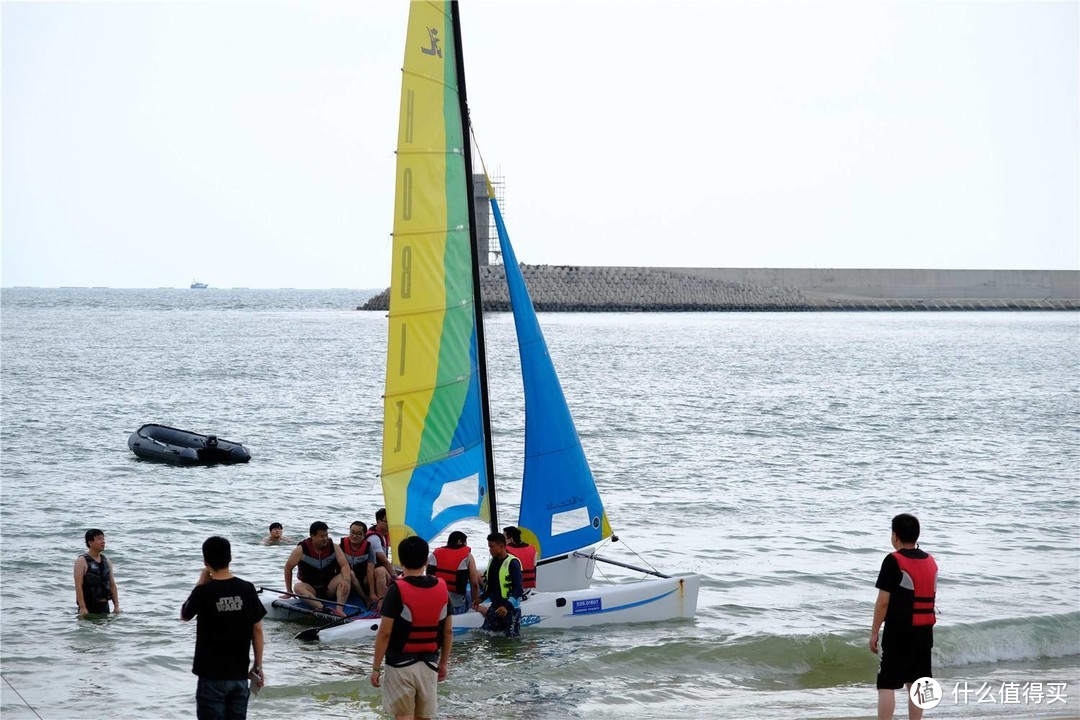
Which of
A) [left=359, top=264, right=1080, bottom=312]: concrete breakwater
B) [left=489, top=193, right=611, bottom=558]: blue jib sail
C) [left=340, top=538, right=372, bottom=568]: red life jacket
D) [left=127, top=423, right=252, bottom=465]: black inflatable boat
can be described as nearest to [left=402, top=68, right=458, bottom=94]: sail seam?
[left=489, top=193, right=611, bottom=558]: blue jib sail

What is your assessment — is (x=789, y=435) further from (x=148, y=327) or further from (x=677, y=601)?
(x=148, y=327)

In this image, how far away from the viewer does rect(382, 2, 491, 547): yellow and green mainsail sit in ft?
39.2

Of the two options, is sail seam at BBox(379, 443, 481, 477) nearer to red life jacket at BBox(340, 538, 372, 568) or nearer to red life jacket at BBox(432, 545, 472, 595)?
red life jacket at BBox(432, 545, 472, 595)

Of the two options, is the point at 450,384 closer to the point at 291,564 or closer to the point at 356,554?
the point at 356,554

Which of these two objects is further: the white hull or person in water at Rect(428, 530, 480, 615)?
the white hull

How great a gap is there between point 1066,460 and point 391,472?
24824 millimetres

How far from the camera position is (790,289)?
6260 inches

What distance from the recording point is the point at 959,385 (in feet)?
183

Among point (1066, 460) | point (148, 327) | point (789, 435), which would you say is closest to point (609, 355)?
point (789, 435)

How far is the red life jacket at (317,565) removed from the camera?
43.8 feet

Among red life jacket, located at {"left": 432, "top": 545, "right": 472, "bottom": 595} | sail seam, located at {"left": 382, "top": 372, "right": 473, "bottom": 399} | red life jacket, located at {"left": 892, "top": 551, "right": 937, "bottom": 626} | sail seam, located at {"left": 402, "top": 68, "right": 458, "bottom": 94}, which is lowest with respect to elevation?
red life jacket, located at {"left": 432, "top": 545, "right": 472, "bottom": 595}

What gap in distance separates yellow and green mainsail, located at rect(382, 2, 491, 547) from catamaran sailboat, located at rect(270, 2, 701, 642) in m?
0.01

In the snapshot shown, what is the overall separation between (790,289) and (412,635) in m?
156

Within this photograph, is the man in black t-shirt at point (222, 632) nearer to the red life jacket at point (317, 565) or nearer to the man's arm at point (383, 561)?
the man's arm at point (383, 561)
